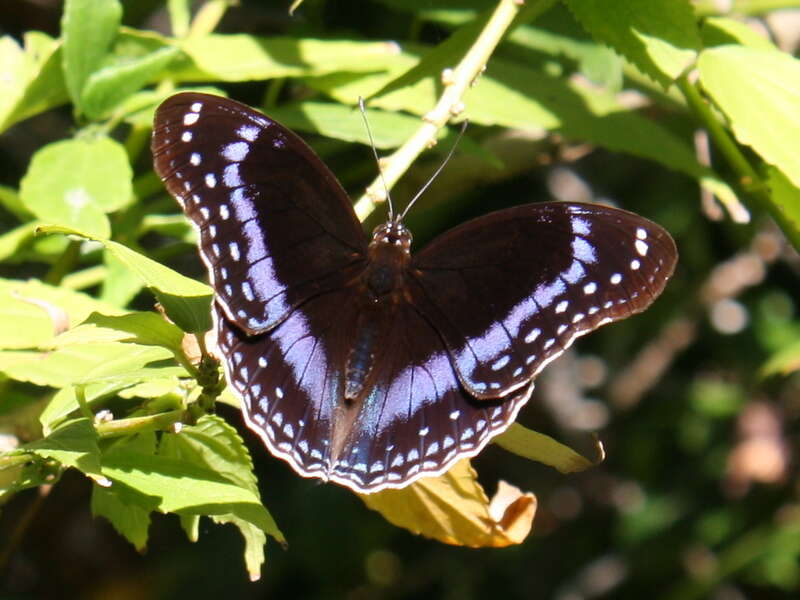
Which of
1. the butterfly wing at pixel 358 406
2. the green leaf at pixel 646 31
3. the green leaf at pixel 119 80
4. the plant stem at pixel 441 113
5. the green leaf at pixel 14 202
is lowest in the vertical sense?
the green leaf at pixel 14 202

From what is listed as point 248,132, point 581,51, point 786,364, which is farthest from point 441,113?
point 786,364

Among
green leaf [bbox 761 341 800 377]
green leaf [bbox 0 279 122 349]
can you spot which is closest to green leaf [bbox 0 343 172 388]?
green leaf [bbox 0 279 122 349]

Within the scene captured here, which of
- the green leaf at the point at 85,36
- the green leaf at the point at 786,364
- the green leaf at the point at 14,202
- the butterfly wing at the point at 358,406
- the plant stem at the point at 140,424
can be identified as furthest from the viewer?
the green leaf at the point at 786,364

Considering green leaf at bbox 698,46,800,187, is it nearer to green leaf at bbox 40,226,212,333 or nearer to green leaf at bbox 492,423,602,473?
green leaf at bbox 492,423,602,473

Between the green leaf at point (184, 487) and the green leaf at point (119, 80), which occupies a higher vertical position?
the green leaf at point (119, 80)

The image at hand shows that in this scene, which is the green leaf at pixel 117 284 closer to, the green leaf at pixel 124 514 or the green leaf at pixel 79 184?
the green leaf at pixel 79 184

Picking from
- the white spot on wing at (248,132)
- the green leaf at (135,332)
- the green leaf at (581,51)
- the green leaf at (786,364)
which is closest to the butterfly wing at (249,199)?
the white spot on wing at (248,132)

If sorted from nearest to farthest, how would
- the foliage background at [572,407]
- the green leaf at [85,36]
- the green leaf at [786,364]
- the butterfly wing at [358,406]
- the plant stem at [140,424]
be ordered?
the plant stem at [140,424] < the butterfly wing at [358,406] < the green leaf at [85,36] < the green leaf at [786,364] < the foliage background at [572,407]

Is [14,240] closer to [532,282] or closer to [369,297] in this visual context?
[369,297]
